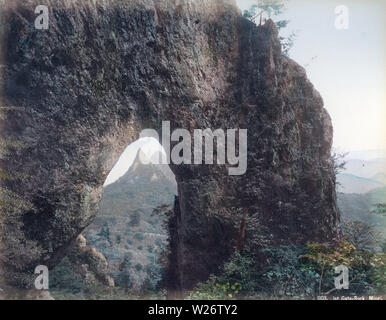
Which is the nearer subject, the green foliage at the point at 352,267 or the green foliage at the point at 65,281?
the green foliage at the point at 352,267

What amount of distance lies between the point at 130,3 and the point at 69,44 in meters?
2.33

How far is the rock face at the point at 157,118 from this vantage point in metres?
8.10

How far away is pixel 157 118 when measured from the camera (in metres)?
9.52

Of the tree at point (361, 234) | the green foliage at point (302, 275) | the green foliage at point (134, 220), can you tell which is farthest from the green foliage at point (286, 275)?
the green foliage at point (134, 220)

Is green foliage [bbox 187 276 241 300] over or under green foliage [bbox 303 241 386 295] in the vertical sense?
under

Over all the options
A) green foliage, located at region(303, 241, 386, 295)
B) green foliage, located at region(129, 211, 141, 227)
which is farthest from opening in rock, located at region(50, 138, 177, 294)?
green foliage, located at region(303, 241, 386, 295)

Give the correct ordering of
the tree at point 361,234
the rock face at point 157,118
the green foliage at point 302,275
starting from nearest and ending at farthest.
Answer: the green foliage at point 302,275, the rock face at point 157,118, the tree at point 361,234

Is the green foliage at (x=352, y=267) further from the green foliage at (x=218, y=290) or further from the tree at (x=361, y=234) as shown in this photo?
the green foliage at (x=218, y=290)

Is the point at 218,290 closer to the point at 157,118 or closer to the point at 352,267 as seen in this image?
the point at 352,267

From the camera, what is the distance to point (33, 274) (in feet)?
26.8

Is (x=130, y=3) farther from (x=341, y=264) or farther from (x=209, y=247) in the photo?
(x=341, y=264)

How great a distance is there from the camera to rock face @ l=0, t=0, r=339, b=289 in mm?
8102

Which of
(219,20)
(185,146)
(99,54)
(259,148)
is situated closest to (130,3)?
(99,54)

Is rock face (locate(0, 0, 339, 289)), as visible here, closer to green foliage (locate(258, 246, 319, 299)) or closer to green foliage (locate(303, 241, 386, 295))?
green foliage (locate(258, 246, 319, 299))
